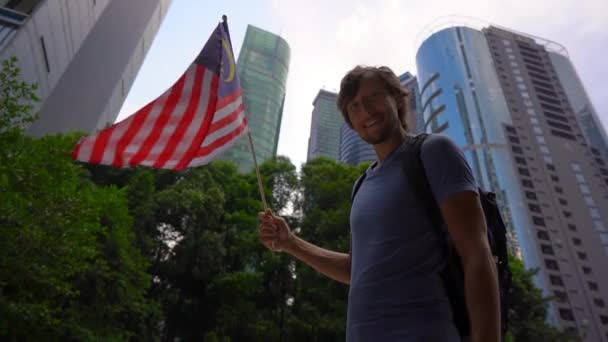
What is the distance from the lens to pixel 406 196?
1.50m

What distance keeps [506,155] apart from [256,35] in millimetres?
55273

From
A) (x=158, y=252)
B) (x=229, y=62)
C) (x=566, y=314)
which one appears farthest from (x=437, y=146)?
(x=566, y=314)

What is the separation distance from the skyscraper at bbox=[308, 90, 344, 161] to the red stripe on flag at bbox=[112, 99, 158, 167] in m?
108

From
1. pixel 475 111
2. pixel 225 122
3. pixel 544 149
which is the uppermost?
pixel 475 111

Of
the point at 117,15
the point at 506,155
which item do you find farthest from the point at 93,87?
the point at 506,155

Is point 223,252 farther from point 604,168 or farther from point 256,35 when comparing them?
point 604,168

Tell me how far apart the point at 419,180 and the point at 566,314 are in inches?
2422

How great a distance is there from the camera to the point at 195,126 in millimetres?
4145

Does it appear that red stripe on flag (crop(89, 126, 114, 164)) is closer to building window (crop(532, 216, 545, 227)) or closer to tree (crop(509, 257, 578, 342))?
tree (crop(509, 257, 578, 342))

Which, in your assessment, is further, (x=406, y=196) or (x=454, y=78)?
(x=454, y=78)

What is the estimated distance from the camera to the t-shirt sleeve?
136cm

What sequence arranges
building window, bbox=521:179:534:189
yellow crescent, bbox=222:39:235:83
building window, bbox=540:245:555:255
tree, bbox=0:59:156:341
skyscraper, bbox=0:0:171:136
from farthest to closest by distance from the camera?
building window, bbox=521:179:534:189 < building window, bbox=540:245:555:255 < skyscraper, bbox=0:0:171:136 < tree, bbox=0:59:156:341 < yellow crescent, bbox=222:39:235:83

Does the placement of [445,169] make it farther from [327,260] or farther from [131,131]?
[131,131]

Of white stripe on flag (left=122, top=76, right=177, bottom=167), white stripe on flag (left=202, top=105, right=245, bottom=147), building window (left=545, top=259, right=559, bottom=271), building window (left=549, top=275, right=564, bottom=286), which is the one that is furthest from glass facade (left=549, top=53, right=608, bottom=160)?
white stripe on flag (left=122, top=76, right=177, bottom=167)
